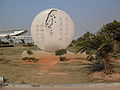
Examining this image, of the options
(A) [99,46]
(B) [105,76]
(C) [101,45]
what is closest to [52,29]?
(A) [99,46]

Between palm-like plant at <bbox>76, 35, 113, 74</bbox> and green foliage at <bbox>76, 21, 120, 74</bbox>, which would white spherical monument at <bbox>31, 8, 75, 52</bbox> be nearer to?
green foliage at <bbox>76, 21, 120, 74</bbox>

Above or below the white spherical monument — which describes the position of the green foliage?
below

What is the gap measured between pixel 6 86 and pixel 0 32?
108135 mm

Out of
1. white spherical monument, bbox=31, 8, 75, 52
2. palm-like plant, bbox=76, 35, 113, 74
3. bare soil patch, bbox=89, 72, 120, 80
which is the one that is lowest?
bare soil patch, bbox=89, 72, 120, 80

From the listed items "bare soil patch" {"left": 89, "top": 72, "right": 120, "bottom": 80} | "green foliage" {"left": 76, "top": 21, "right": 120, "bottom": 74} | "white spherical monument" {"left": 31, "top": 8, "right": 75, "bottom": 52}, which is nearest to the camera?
"bare soil patch" {"left": 89, "top": 72, "right": 120, "bottom": 80}

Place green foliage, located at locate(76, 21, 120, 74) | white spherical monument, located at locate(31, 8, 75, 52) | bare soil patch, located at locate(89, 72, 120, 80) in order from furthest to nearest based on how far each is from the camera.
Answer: white spherical monument, located at locate(31, 8, 75, 52)
green foliage, located at locate(76, 21, 120, 74)
bare soil patch, located at locate(89, 72, 120, 80)

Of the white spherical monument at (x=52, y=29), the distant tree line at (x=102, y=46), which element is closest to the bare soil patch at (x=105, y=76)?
the distant tree line at (x=102, y=46)

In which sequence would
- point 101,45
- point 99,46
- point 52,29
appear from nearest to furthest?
point 101,45, point 99,46, point 52,29

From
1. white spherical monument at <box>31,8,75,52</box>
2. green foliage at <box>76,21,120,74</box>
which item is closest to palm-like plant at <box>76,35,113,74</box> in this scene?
green foliage at <box>76,21,120,74</box>

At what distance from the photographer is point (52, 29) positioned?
22938mm

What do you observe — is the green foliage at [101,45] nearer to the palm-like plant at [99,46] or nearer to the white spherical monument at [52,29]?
the palm-like plant at [99,46]

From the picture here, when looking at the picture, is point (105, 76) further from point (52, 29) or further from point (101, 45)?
point (52, 29)

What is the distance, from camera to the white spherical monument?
2298 cm

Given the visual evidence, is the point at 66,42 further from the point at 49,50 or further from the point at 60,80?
the point at 60,80
